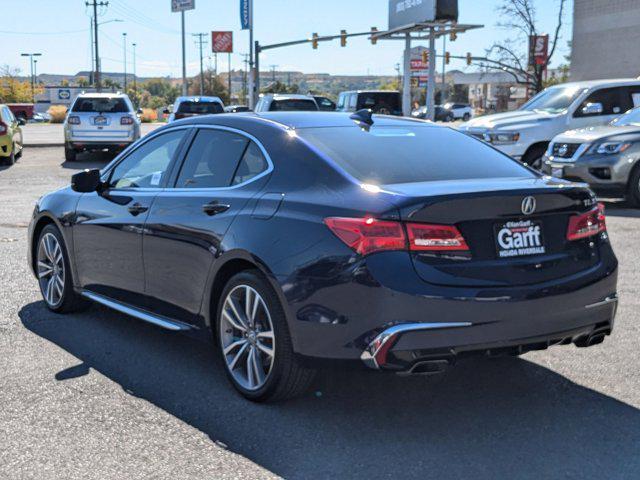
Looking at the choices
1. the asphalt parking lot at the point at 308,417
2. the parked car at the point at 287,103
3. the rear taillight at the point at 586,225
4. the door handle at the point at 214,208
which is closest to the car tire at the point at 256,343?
the asphalt parking lot at the point at 308,417

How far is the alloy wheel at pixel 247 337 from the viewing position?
448 centimetres

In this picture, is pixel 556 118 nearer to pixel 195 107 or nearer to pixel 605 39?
pixel 195 107

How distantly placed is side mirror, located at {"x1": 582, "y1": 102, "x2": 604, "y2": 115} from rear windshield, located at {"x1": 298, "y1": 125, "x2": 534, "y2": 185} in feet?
34.5

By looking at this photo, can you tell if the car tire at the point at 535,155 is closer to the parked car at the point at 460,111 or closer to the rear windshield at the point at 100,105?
the rear windshield at the point at 100,105

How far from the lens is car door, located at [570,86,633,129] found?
1535 centimetres

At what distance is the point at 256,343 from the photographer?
14.9 ft

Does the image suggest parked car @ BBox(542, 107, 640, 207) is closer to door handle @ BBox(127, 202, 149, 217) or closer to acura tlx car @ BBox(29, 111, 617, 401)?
acura tlx car @ BBox(29, 111, 617, 401)

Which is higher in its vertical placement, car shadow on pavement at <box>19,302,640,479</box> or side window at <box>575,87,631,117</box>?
side window at <box>575,87,631,117</box>

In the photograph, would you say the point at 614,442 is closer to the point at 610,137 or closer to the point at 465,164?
the point at 465,164

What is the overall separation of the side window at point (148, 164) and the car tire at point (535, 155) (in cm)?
1051

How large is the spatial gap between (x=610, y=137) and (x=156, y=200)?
936 centimetres

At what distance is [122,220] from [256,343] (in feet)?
5.46

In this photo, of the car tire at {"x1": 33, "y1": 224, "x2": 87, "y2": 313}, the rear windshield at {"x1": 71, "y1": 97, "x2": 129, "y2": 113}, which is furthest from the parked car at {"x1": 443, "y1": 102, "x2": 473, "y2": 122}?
the car tire at {"x1": 33, "y1": 224, "x2": 87, "y2": 313}

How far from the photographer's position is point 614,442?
404 cm
